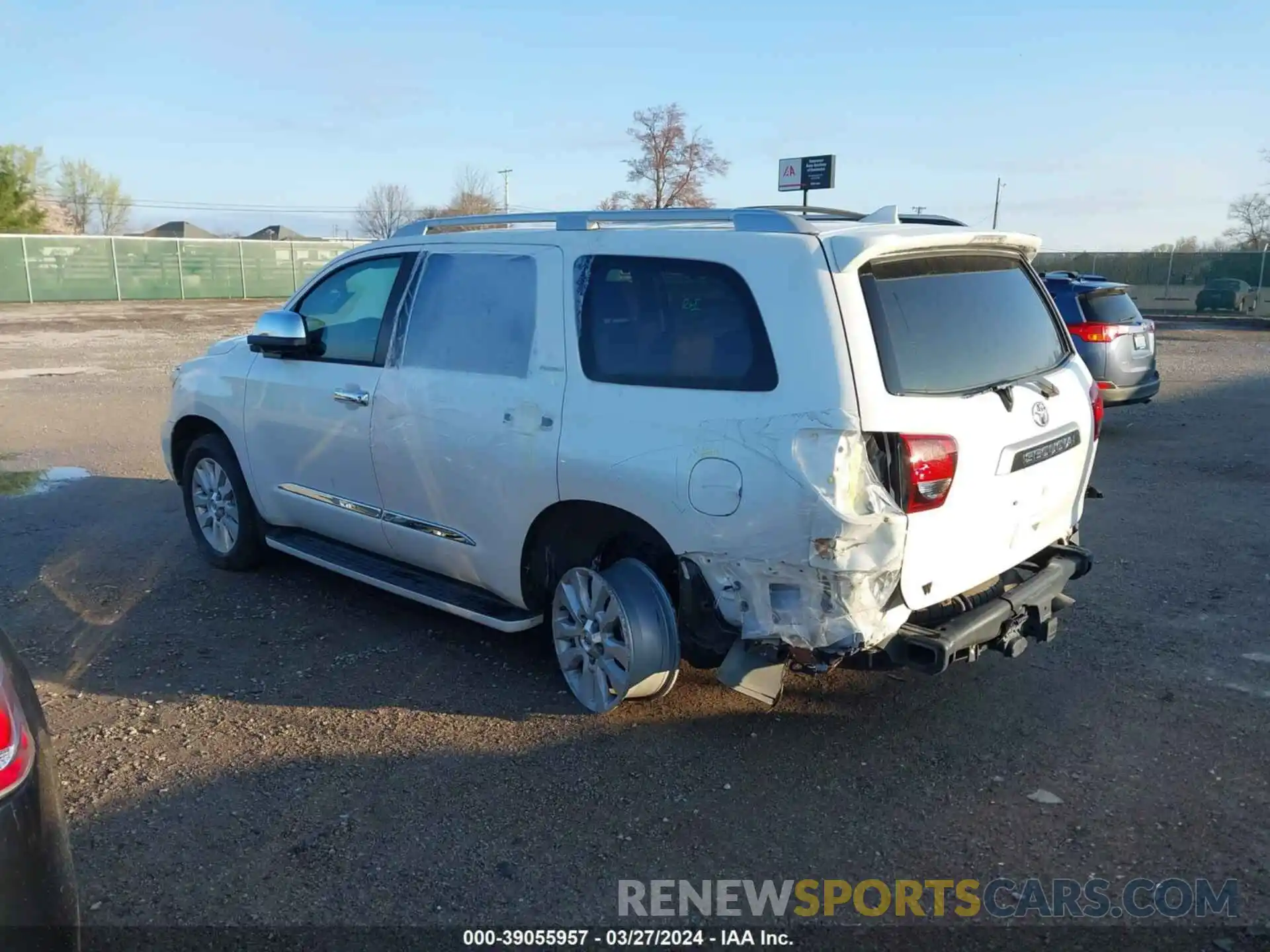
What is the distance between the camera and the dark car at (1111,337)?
10266mm

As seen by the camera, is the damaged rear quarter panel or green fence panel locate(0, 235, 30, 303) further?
green fence panel locate(0, 235, 30, 303)

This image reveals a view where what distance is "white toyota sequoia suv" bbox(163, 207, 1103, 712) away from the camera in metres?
3.42

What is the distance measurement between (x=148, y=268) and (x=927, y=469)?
41.4 metres

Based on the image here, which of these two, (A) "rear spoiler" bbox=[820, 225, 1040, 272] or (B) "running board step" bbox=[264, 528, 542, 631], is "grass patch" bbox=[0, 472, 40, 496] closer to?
(B) "running board step" bbox=[264, 528, 542, 631]

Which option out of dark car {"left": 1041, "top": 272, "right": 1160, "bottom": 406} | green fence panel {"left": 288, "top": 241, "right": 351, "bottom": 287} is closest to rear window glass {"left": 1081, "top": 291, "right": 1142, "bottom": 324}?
dark car {"left": 1041, "top": 272, "right": 1160, "bottom": 406}

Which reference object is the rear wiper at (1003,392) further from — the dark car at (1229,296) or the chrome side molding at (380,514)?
the dark car at (1229,296)

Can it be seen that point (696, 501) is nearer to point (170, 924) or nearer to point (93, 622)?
point (170, 924)

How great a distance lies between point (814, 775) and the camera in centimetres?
378

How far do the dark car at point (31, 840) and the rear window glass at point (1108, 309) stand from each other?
1024 centimetres

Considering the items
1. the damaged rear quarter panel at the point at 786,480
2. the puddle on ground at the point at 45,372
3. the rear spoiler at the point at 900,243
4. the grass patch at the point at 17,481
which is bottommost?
the grass patch at the point at 17,481

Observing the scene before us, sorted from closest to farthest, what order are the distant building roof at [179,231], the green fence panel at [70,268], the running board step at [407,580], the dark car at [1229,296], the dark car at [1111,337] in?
the running board step at [407,580]
the dark car at [1111,337]
the dark car at [1229,296]
the green fence panel at [70,268]
the distant building roof at [179,231]

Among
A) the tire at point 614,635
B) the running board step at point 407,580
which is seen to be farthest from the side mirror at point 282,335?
the tire at point 614,635

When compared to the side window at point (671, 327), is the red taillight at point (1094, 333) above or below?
below

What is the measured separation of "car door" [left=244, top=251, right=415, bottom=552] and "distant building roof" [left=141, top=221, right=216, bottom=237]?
68.6m
